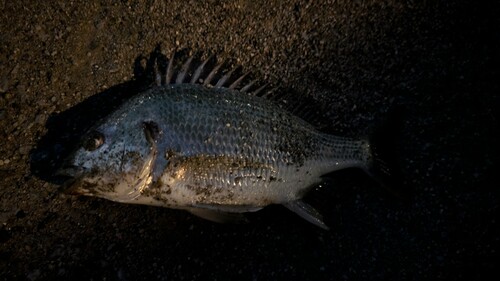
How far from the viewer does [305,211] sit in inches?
87.3

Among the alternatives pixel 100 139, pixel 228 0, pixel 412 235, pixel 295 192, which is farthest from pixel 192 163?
pixel 412 235

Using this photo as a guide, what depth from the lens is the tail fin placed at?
7.44ft

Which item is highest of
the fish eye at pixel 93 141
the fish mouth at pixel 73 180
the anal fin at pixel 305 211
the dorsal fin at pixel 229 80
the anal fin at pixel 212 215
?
the dorsal fin at pixel 229 80

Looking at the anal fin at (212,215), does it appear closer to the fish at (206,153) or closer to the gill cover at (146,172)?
the fish at (206,153)

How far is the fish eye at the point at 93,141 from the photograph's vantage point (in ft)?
6.36

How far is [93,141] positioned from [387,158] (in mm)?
1823

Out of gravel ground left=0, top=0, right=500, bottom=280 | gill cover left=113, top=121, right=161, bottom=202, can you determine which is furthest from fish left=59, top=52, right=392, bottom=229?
gravel ground left=0, top=0, right=500, bottom=280

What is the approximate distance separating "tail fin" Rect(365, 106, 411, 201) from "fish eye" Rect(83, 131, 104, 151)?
1643mm

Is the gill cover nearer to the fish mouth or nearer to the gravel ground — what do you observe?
the fish mouth

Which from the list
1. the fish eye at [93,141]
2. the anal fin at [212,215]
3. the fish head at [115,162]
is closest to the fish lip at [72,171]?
the fish head at [115,162]

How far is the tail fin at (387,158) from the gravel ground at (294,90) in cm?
4

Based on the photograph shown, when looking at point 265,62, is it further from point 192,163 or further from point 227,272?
point 227,272

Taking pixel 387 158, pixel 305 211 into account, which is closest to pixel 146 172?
pixel 305 211

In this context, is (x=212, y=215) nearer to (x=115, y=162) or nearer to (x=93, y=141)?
(x=115, y=162)
